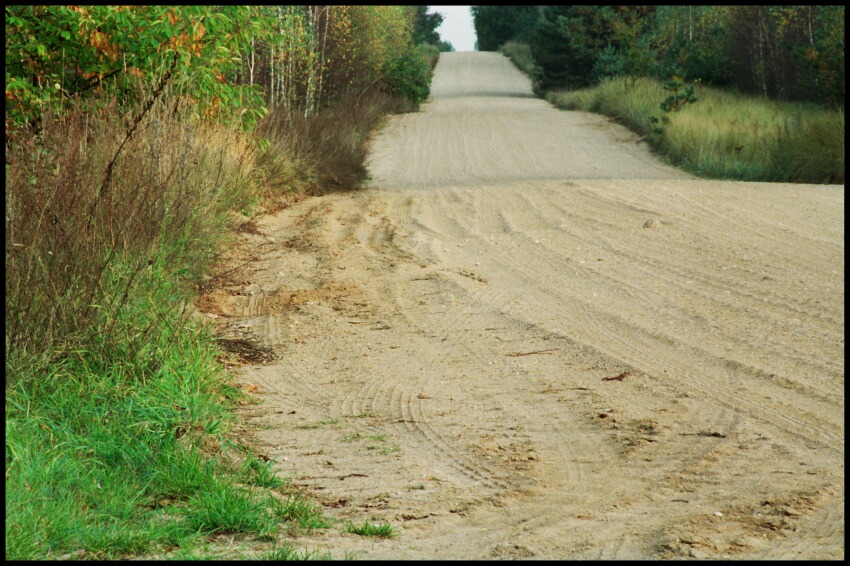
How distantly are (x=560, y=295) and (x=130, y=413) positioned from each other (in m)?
4.27

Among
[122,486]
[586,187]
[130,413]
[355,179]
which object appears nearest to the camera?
[122,486]

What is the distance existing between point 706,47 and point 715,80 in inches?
63.0

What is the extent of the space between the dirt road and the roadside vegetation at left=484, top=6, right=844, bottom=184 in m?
3.81

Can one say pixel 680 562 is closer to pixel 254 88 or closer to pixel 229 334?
pixel 229 334

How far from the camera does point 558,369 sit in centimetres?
586

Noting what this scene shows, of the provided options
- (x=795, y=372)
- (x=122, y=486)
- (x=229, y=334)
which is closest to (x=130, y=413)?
(x=122, y=486)

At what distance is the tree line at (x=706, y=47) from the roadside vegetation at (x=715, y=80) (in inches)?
1.5

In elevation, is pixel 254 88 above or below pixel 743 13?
below

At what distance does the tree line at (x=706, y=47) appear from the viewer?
79.1 feet

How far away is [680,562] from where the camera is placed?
320cm

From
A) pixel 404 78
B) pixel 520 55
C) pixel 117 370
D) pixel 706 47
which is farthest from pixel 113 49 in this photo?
pixel 520 55

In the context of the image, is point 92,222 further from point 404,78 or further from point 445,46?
point 445,46

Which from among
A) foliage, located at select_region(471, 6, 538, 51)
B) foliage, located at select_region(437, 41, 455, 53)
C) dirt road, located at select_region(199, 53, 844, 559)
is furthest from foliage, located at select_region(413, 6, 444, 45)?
dirt road, located at select_region(199, 53, 844, 559)

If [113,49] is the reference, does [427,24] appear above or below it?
above
